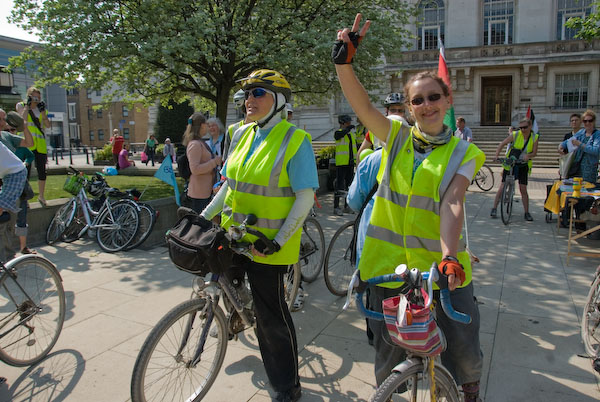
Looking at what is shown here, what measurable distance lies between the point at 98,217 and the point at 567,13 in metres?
30.2

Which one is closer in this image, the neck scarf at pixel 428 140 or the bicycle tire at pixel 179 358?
the neck scarf at pixel 428 140

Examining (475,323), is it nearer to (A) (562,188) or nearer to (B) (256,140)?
(B) (256,140)

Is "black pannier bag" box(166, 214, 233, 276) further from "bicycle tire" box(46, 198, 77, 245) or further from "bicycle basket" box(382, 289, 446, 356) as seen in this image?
"bicycle tire" box(46, 198, 77, 245)

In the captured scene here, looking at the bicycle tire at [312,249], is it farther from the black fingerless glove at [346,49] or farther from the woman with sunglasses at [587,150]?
the woman with sunglasses at [587,150]

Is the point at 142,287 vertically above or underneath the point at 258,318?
underneath

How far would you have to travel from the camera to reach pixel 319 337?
13.4 feet

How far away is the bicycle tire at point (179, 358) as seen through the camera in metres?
2.56

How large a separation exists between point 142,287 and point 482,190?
420 inches

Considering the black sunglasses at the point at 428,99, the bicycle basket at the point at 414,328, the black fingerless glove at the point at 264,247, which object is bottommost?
the bicycle basket at the point at 414,328

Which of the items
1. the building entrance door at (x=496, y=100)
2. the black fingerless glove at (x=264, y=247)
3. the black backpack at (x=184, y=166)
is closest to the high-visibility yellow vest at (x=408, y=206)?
the black fingerless glove at (x=264, y=247)

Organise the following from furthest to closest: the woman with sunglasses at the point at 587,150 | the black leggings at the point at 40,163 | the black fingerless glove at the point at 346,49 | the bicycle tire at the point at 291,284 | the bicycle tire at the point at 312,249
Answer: the black leggings at the point at 40,163 → the woman with sunglasses at the point at 587,150 → the bicycle tire at the point at 312,249 → the bicycle tire at the point at 291,284 → the black fingerless glove at the point at 346,49

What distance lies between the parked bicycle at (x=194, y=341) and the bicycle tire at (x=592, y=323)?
8.02ft

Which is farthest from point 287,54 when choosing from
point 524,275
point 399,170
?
point 399,170

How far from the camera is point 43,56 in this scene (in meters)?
10.3
